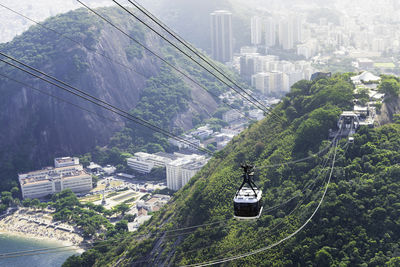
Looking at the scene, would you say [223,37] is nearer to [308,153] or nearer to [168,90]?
[168,90]

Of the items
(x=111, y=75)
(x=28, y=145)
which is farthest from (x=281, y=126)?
(x=111, y=75)

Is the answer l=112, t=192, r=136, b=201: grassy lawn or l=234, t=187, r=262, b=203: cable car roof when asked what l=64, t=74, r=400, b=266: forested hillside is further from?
l=112, t=192, r=136, b=201: grassy lawn

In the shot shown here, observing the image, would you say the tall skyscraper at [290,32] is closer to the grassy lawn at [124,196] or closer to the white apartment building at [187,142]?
the white apartment building at [187,142]

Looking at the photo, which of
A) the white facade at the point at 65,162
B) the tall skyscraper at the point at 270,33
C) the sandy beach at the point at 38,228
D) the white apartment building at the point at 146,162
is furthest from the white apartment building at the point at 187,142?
the tall skyscraper at the point at 270,33

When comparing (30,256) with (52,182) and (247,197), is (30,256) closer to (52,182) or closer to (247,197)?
(52,182)

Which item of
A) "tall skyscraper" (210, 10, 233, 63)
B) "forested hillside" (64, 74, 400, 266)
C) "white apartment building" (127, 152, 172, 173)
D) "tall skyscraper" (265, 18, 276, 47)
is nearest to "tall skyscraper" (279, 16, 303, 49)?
"tall skyscraper" (265, 18, 276, 47)

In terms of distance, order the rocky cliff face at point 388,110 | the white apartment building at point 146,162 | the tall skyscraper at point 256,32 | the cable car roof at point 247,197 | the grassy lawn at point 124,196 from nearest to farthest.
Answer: the cable car roof at point 247,197
the rocky cliff face at point 388,110
the grassy lawn at point 124,196
the white apartment building at point 146,162
the tall skyscraper at point 256,32

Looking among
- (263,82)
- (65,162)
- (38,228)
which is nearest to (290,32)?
(263,82)
